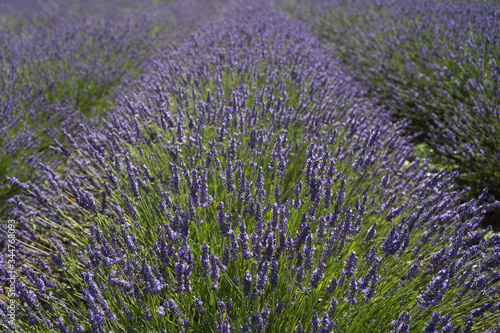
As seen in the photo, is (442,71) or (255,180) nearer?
(255,180)

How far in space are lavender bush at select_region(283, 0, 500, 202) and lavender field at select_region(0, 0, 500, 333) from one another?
0.03m

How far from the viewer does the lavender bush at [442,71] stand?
277 centimetres

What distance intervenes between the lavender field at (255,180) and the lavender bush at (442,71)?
3cm

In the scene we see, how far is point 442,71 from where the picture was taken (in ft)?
11.2

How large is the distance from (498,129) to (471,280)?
1820 mm

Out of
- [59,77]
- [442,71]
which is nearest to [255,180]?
[442,71]

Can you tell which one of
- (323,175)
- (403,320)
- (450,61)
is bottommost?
(403,320)

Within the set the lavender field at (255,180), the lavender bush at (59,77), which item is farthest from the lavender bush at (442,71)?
the lavender bush at (59,77)

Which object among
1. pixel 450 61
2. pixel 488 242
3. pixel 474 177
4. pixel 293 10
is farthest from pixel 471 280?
pixel 293 10

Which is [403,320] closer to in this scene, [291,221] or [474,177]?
[291,221]

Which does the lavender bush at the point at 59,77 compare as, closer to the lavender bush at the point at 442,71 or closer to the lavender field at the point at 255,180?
the lavender field at the point at 255,180

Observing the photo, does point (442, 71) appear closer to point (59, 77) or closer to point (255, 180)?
point (255, 180)

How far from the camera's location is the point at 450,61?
358 cm

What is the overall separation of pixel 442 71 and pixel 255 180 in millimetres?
2767
